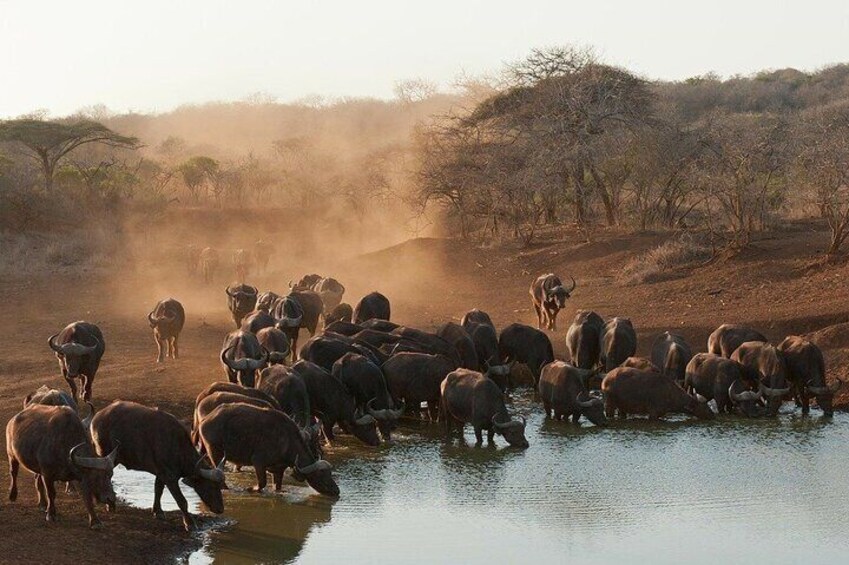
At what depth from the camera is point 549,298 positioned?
2595 centimetres

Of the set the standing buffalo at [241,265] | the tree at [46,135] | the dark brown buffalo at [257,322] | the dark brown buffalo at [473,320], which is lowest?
the dark brown buffalo at [473,320]

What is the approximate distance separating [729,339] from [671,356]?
1.25 metres

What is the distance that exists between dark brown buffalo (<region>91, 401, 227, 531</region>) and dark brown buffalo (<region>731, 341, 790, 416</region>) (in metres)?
9.51

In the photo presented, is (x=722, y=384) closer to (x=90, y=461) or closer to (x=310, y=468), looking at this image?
(x=310, y=468)

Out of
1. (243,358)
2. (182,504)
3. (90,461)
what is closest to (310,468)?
(182,504)

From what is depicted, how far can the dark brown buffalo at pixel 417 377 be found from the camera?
17812mm

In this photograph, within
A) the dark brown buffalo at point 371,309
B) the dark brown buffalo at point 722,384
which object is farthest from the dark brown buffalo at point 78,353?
the dark brown buffalo at point 722,384

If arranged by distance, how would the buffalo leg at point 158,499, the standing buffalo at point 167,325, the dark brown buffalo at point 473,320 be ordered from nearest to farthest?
the buffalo leg at point 158,499 → the dark brown buffalo at point 473,320 → the standing buffalo at point 167,325

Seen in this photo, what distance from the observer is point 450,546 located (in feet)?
40.1

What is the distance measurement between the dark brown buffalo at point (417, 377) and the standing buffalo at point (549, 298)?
824 cm

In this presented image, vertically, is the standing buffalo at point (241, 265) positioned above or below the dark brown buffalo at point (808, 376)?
above

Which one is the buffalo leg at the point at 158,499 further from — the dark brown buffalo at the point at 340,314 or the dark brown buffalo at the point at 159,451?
the dark brown buffalo at the point at 340,314

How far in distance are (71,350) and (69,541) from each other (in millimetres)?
7352

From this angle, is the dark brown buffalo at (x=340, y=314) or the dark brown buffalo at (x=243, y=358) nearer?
the dark brown buffalo at (x=243, y=358)
